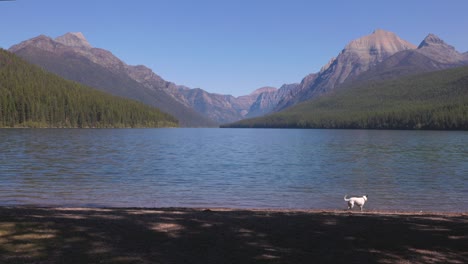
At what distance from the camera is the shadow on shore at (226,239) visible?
11.2m

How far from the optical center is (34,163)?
157ft

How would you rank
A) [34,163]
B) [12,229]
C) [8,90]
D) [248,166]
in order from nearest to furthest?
[12,229] < [34,163] < [248,166] < [8,90]

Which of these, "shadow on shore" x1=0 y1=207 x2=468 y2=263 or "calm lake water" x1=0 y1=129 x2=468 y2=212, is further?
"calm lake water" x1=0 y1=129 x2=468 y2=212

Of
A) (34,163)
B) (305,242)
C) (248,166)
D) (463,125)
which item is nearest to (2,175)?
(34,163)

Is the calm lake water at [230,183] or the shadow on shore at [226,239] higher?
the shadow on shore at [226,239]

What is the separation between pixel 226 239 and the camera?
13102mm

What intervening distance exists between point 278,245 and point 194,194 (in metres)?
18.7

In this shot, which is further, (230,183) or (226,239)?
(230,183)

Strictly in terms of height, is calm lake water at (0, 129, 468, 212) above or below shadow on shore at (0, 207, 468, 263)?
below

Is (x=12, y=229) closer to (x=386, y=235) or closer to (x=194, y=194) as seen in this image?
(x=386, y=235)

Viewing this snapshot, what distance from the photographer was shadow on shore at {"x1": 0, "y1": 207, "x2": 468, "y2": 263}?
11.2 meters

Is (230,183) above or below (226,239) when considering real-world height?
below

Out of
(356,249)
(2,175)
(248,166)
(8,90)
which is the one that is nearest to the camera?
(356,249)

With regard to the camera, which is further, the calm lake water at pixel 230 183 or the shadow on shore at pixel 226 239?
the calm lake water at pixel 230 183
